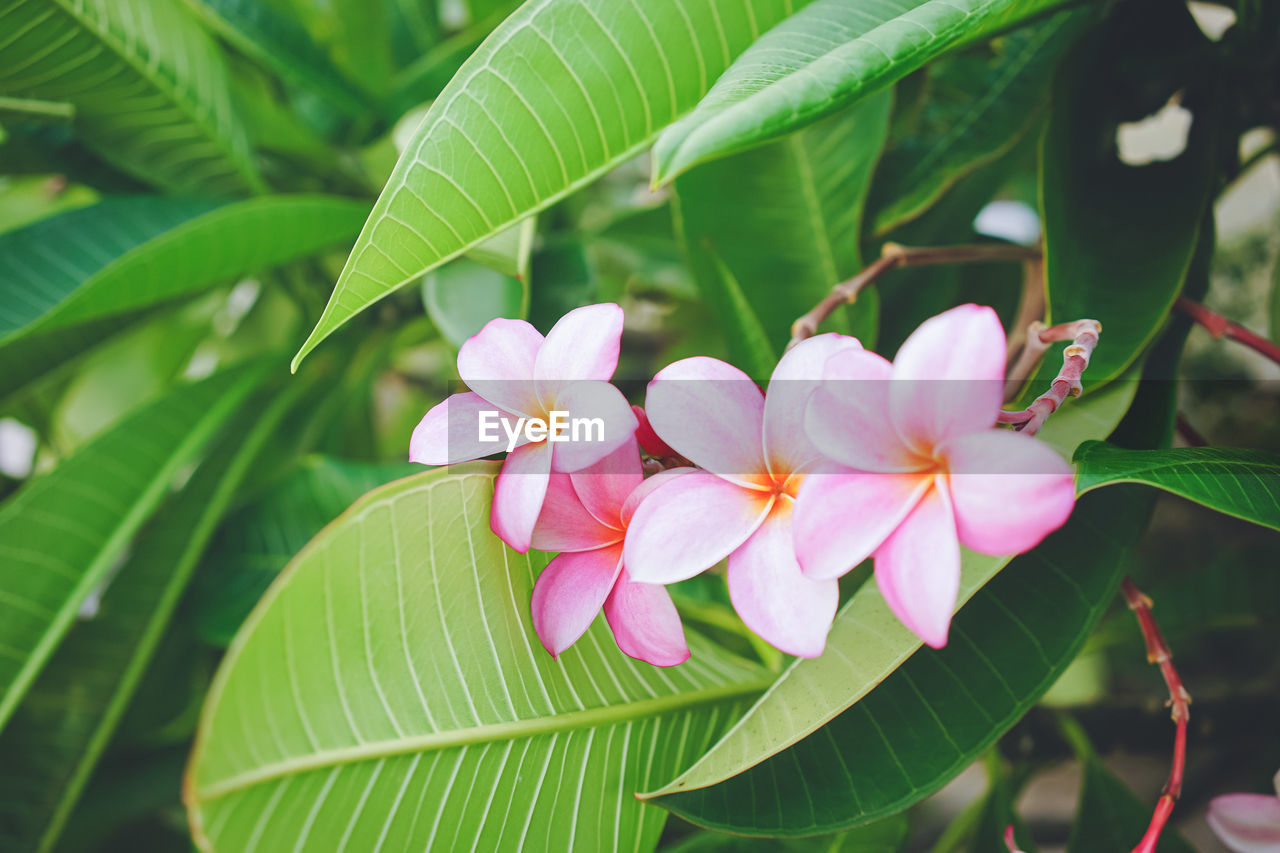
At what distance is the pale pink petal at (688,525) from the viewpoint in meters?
0.24

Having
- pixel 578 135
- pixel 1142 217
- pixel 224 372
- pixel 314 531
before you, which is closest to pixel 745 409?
pixel 578 135

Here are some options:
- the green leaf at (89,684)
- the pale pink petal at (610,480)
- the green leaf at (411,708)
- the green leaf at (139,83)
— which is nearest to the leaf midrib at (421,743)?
the green leaf at (411,708)

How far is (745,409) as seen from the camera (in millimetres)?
257

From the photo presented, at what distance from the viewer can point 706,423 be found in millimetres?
254

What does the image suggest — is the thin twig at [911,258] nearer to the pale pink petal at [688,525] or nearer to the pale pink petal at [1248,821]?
the pale pink petal at [688,525]

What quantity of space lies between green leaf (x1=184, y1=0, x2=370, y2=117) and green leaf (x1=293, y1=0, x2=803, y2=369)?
52 cm

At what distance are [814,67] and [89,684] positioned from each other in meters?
0.69

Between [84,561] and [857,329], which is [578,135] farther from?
[84,561]

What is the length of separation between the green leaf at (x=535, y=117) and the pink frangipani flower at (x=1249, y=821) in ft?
1.48

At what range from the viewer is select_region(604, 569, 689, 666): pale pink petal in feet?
0.88

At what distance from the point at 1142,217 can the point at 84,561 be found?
0.78 m

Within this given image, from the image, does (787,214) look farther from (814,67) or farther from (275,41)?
(275,41)

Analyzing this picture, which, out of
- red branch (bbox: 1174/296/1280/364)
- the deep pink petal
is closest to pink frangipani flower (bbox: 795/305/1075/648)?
the deep pink petal

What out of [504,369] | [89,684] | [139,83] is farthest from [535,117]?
[89,684]
